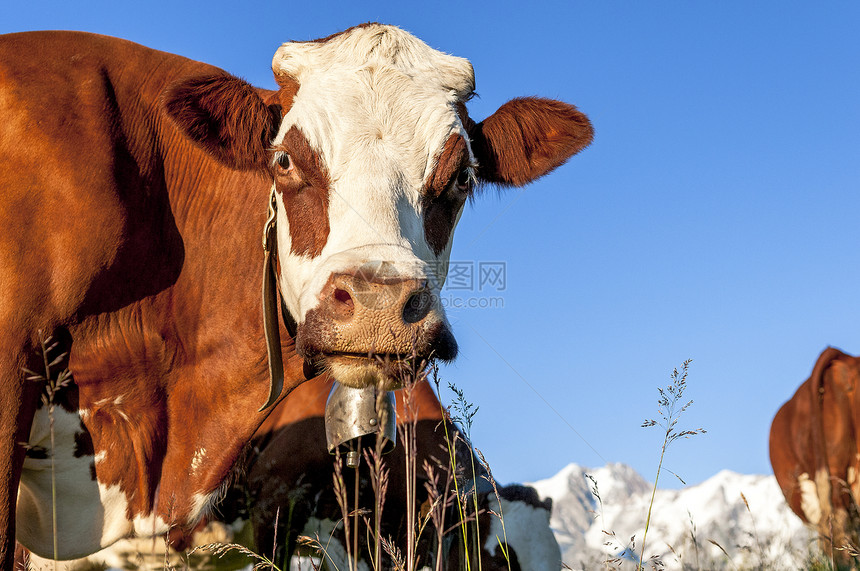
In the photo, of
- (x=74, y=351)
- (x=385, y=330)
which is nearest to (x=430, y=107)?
(x=385, y=330)

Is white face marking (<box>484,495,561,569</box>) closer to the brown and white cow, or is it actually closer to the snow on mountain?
the snow on mountain

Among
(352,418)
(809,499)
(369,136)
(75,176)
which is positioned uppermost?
(369,136)

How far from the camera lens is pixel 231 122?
4258 millimetres

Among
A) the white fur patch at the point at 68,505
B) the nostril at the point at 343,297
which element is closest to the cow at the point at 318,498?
the white fur patch at the point at 68,505

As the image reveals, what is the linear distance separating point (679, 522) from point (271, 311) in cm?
288

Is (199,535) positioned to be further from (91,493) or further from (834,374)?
(834,374)

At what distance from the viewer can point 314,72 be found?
4273 millimetres

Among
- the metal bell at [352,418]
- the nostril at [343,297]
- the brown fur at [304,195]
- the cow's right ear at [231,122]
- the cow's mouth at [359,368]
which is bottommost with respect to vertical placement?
the metal bell at [352,418]

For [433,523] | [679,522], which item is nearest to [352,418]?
[433,523]

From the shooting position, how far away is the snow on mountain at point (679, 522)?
3.67 metres

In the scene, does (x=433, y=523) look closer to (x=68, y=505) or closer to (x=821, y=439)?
(x=68, y=505)

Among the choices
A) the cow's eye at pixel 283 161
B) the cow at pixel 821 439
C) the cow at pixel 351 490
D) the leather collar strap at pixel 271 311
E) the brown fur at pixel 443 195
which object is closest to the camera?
the brown fur at pixel 443 195

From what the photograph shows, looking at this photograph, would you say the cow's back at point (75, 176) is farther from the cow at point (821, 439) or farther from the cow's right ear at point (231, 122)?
the cow at point (821, 439)

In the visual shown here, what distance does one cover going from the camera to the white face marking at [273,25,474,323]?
141 inches
